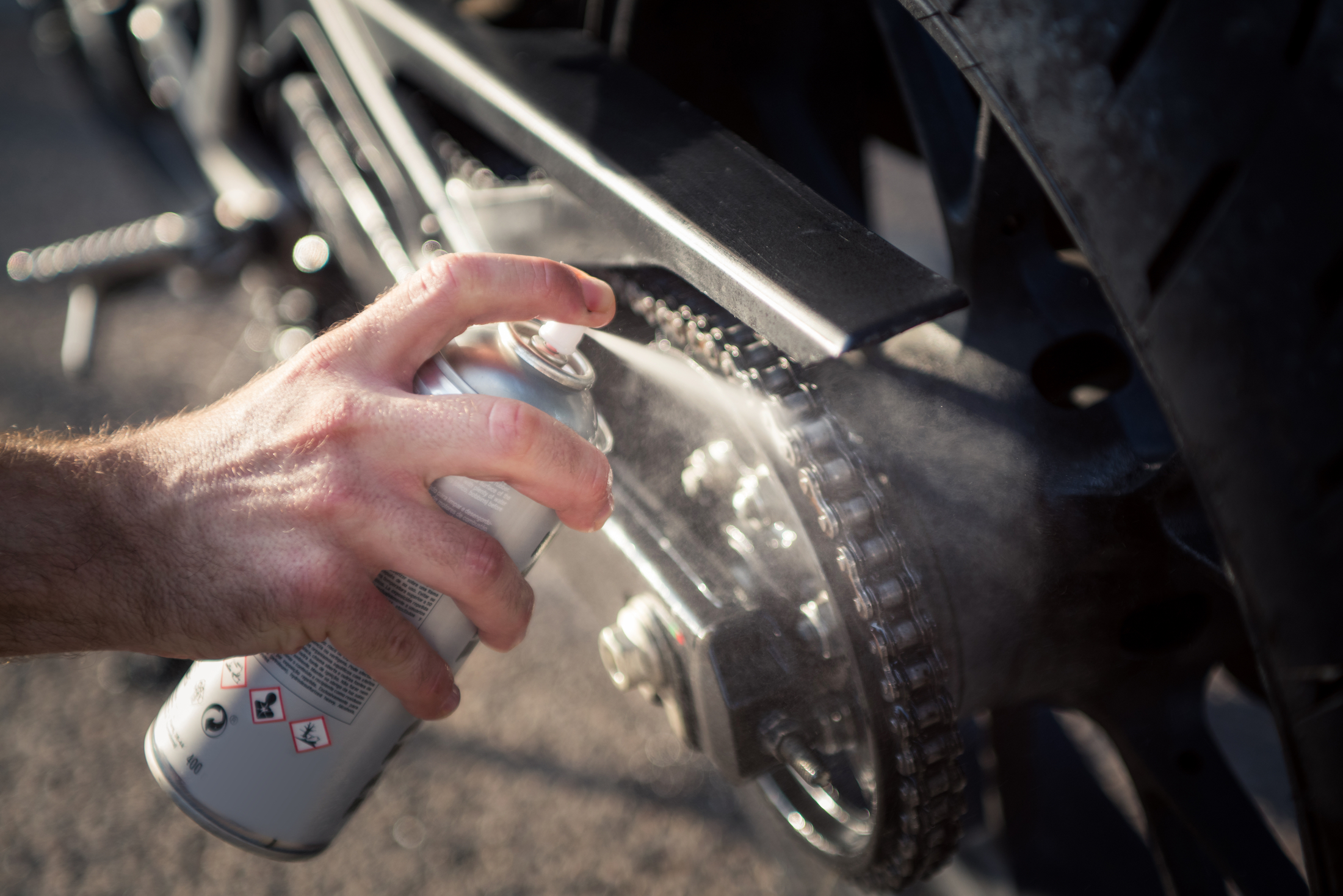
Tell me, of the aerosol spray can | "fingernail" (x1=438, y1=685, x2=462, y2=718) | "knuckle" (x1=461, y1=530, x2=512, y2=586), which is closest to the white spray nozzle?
the aerosol spray can

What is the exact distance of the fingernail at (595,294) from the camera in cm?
67

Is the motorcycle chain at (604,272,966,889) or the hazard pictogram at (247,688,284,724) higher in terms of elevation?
the motorcycle chain at (604,272,966,889)

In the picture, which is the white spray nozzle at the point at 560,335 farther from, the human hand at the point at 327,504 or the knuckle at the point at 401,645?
the knuckle at the point at 401,645

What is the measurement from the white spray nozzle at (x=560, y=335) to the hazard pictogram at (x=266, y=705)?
32cm

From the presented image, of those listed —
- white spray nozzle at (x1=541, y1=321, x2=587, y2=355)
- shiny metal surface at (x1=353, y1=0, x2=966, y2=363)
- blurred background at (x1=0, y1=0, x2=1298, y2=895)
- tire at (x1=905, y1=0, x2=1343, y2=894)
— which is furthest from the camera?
blurred background at (x1=0, y1=0, x2=1298, y2=895)

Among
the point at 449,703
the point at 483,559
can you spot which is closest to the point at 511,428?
the point at 483,559

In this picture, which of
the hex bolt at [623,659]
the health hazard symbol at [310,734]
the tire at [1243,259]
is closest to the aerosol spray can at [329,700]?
the health hazard symbol at [310,734]

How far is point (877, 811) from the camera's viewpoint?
676 mm

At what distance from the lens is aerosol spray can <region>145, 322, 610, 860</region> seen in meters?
0.66

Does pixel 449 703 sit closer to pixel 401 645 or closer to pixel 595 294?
pixel 401 645

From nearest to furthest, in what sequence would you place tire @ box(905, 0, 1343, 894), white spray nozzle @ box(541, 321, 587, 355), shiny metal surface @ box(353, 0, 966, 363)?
tire @ box(905, 0, 1343, 894)
shiny metal surface @ box(353, 0, 966, 363)
white spray nozzle @ box(541, 321, 587, 355)

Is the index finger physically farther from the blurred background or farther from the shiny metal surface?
the blurred background

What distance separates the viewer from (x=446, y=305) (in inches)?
24.9

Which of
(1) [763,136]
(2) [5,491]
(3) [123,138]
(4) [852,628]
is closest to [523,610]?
(4) [852,628]
